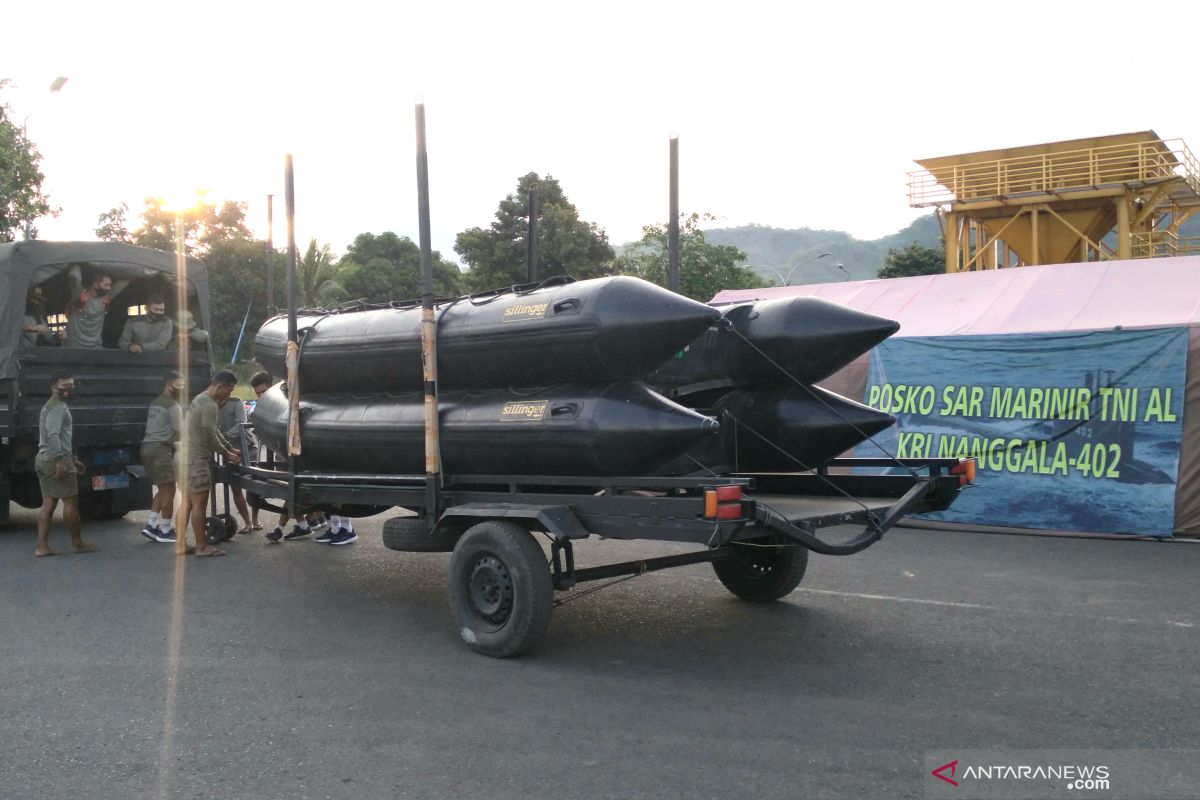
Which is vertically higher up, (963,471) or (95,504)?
(963,471)

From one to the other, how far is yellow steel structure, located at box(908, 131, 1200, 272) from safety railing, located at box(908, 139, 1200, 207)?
0.03m

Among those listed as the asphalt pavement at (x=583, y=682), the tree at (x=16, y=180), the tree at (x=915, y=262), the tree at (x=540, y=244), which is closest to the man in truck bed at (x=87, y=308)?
the asphalt pavement at (x=583, y=682)

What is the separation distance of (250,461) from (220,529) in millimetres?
1148

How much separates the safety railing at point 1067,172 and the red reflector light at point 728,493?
84.7 feet

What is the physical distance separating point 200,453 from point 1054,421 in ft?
28.4

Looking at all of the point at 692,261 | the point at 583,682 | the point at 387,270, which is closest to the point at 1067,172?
the point at 692,261

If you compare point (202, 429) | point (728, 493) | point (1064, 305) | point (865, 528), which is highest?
point (1064, 305)

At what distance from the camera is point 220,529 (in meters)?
9.95

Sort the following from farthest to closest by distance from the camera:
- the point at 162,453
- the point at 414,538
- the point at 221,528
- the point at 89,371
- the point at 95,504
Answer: the point at 95,504
the point at 89,371
the point at 162,453
the point at 221,528
the point at 414,538

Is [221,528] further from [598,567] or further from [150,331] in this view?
[598,567]

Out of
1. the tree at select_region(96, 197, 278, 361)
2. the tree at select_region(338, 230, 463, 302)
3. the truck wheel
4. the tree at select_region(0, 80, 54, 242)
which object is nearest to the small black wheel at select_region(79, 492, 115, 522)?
the truck wheel

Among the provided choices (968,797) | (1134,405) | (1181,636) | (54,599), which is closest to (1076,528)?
(1134,405)

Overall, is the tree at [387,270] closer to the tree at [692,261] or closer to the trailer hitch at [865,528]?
the tree at [692,261]

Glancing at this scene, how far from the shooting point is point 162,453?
10031 millimetres
